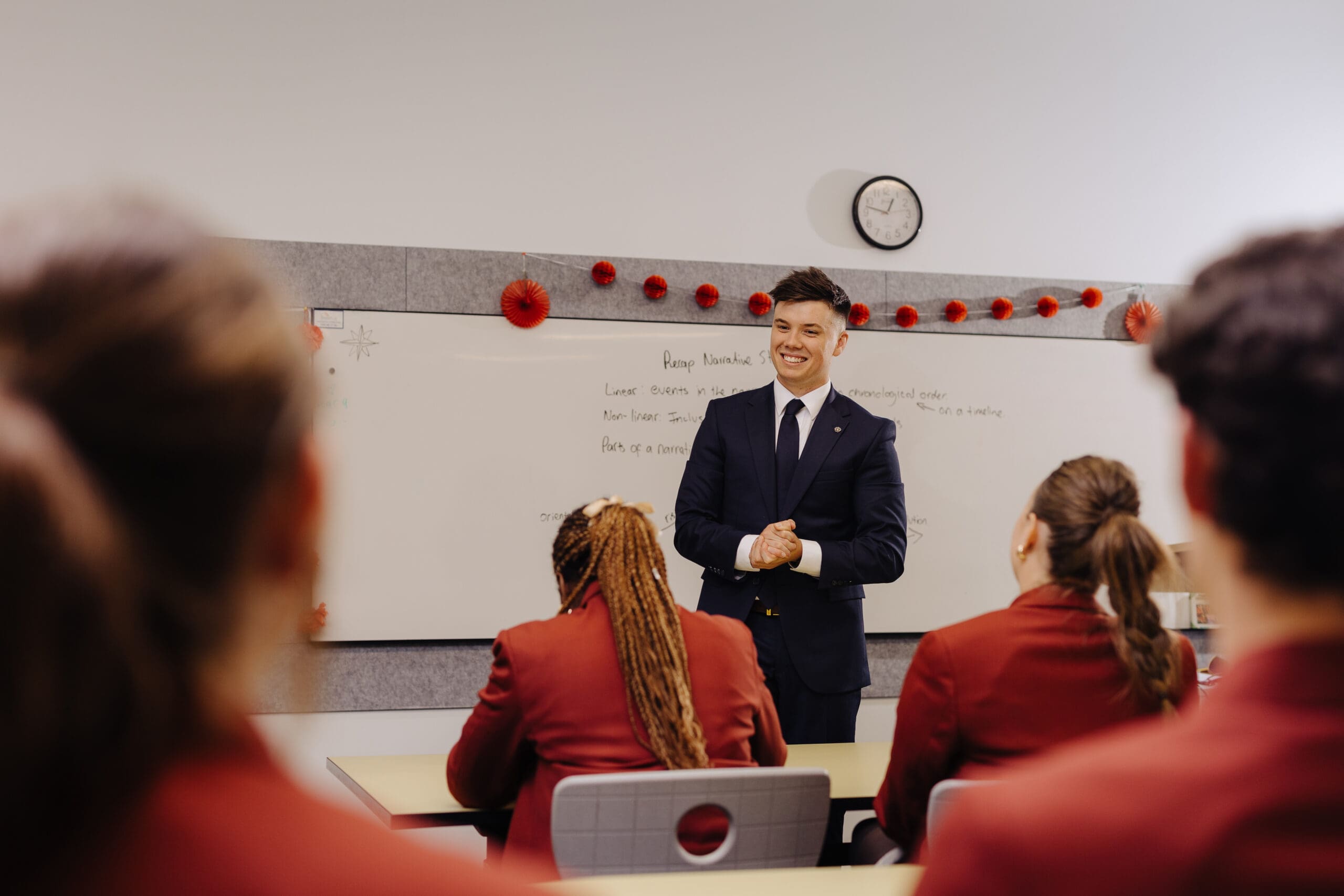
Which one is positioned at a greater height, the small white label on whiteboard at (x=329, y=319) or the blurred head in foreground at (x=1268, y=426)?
the small white label on whiteboard at (x=329, y=319)

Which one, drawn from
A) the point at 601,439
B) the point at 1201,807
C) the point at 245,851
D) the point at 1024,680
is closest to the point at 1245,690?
the point at 1201,807

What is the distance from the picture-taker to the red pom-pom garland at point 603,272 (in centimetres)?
364

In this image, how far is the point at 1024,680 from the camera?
1.65 m

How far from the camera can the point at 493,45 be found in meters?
3.68

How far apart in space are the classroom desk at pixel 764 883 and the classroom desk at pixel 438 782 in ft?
0.76

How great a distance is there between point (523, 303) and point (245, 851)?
10.8ft

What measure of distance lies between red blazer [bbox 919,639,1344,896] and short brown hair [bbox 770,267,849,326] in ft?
8.50

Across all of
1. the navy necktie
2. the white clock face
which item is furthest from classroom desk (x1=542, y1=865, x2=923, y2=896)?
the white clock face

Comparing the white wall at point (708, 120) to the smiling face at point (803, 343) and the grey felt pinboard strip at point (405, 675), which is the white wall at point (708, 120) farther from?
the grey felt pinboard strip at point (405, 675)

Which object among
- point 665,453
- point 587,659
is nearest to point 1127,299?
point 665,453

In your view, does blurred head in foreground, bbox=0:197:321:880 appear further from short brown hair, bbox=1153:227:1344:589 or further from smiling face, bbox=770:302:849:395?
smiling face, bbox=770:302:849:395

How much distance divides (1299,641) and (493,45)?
3.59 metres

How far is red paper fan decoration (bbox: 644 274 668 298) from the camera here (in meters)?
3.71

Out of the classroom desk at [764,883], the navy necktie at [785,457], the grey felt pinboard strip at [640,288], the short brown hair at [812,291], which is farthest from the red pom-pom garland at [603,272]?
the classroom desk at [764,883]
